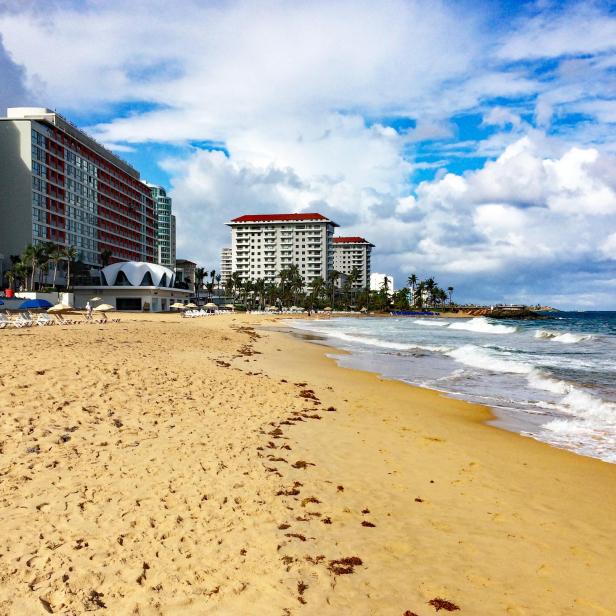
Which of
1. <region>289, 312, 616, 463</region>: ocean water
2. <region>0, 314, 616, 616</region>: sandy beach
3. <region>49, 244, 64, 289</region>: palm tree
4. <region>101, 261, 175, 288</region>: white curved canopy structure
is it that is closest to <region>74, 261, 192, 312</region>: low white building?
<region>101, 261, 175, 288</region>: white curved canopy structure

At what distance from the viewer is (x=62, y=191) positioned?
100 metres

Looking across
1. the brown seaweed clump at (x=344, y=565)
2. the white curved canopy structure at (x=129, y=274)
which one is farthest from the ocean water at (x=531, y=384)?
the white curved canopy structure at (x=129, y=274)

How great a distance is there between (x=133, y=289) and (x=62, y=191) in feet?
82.4

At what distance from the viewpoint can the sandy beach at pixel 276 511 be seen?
4582 millimetres

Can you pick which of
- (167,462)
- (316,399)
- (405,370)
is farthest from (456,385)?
(167,462)

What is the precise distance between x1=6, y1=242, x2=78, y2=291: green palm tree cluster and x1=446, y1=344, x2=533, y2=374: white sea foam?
72.0 metres

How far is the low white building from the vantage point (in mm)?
100569

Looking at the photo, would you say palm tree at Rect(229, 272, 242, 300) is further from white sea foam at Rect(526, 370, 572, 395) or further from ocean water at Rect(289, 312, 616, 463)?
white sea foam at Rect(526, 370, 572, 395)

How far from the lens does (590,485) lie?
824 centimetres

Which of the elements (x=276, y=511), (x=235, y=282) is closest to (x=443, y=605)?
(x=276, y=511)

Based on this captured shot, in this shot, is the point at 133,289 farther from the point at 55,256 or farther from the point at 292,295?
the point at 292,295

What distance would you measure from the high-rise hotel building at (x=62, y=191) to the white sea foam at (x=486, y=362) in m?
86.4

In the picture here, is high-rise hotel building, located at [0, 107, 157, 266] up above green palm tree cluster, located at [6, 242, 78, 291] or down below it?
above

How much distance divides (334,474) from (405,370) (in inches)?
631
